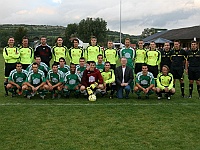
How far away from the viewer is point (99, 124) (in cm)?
565

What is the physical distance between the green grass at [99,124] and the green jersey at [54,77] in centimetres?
66

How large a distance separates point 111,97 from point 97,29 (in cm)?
6237

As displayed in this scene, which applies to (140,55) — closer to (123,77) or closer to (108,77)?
(123,77)

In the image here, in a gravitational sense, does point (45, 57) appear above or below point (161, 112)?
above

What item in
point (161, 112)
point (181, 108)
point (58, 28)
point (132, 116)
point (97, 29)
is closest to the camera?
point (132, 116)

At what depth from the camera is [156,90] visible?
27.3 feet

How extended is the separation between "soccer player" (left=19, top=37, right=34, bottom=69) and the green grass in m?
1.34

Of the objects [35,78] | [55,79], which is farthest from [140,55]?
[35,78]

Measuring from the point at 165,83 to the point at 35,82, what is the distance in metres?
3.70

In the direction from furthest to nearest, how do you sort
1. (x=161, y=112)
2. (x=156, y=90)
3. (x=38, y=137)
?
(x=156, y=90) < (x=161, y=112) < (x=38, y=137)

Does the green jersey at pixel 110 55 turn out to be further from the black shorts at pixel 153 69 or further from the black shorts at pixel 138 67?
the black shorts at pixel 153 69

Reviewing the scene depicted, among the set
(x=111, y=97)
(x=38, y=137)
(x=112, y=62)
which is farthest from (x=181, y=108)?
(x=38, y=137)

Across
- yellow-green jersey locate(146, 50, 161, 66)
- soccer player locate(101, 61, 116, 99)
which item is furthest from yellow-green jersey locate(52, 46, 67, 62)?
yellow-green jersey locate(146, 50, 161, 66)

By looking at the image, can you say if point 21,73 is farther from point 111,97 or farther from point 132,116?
point 132,116
